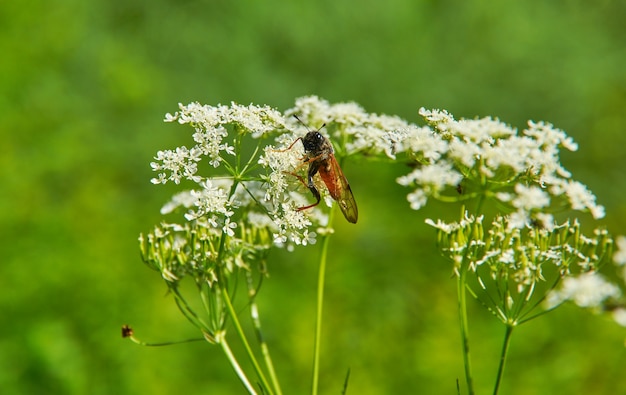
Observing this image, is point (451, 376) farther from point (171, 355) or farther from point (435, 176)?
point (435, 176)

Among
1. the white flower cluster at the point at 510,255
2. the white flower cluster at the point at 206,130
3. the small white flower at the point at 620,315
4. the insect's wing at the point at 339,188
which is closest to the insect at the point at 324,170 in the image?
the insect's wing at the point at 339,188

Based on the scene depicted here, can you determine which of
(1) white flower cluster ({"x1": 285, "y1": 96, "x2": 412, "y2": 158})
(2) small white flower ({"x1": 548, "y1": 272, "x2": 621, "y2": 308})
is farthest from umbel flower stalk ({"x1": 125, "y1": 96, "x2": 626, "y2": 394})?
(1) white flower cluster ({"x1": 285, "y1": 96, "x2": 412, "y2": 158})

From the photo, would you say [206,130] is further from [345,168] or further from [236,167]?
[345,168]

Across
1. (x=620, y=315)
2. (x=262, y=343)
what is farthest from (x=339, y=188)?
(x=620, y=315)

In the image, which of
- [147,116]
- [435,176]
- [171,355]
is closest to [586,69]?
[147,116]

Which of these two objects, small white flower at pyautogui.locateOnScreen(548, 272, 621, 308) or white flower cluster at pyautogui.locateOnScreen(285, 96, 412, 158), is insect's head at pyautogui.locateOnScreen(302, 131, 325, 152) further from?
small white flower at pyautogui.locateOnScreen(548, 272, 621, 308)

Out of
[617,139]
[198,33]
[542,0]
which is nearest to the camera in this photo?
[617,139]
